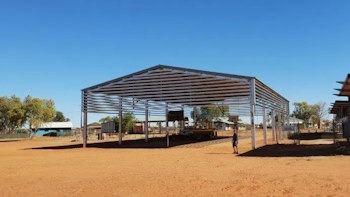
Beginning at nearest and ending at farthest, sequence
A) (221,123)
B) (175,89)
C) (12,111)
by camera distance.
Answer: (175,89), (12,111), (221,123)

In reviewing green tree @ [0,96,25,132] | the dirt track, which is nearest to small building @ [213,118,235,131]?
green tree @ [0,96,25,132]

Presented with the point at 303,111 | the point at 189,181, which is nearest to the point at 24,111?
the point at 189,181

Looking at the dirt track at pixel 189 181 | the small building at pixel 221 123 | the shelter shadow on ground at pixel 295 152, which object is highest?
the small building at pixel 221 123

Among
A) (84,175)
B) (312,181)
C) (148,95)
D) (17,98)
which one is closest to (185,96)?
(148,95)

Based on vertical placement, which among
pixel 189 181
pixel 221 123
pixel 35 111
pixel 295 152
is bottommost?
pixel 189 181

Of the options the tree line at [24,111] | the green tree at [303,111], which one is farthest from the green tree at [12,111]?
the green tree at [303,111]

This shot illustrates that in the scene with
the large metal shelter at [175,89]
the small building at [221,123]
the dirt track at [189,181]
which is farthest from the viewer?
the small building at [221,123]

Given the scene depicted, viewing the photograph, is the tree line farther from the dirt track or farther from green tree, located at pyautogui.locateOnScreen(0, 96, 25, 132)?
the dirt track

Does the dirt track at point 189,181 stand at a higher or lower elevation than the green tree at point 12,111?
lower

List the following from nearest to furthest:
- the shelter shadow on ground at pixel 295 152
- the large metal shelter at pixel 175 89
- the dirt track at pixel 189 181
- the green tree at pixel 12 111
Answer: the dirt track at pixel 189 181, the shelter shadow on ground at pixel 295 152, the large metal shelter at pixel 175 89, the green tree at pixel 12 111

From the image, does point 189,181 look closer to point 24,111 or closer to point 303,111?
point 24,111

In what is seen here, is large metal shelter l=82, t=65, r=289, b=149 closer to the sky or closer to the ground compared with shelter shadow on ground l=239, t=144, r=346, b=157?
closer to the sky

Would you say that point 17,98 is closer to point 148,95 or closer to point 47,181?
point 148,95

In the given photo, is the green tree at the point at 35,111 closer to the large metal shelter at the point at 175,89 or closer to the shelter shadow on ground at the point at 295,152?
the large metal shelter at the point at 175,89
